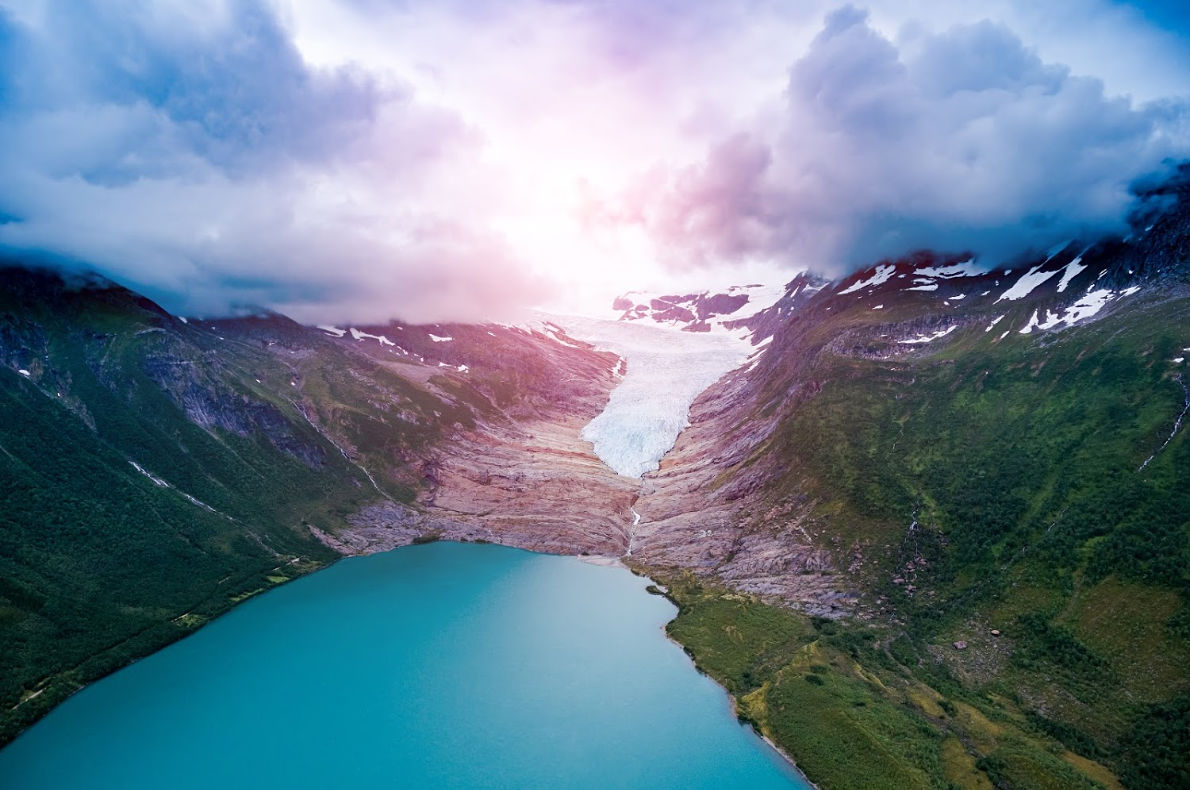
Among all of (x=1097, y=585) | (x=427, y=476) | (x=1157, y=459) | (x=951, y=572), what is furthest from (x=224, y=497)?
(x=1157, y=459)

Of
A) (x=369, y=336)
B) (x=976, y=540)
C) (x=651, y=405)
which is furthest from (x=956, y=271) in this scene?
(x=369, y=336)

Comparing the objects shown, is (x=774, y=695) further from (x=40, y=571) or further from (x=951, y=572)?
(x=40, y=571)

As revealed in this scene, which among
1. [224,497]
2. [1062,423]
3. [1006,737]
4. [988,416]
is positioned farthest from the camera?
[224,497]

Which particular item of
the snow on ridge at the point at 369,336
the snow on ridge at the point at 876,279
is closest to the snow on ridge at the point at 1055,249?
Result: the snow on ridge at the point at 876,279

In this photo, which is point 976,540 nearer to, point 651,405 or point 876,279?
point 876,279

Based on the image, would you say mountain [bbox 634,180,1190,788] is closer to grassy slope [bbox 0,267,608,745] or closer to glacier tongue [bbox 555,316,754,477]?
glacier tongue [bbox 555,316,754,477]

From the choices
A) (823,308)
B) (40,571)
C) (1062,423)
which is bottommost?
(40,571)

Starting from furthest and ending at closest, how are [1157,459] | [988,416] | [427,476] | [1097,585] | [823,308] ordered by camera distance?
[823,308]
[427,476]
[988,416]
[1157,459]
[1097,585]
